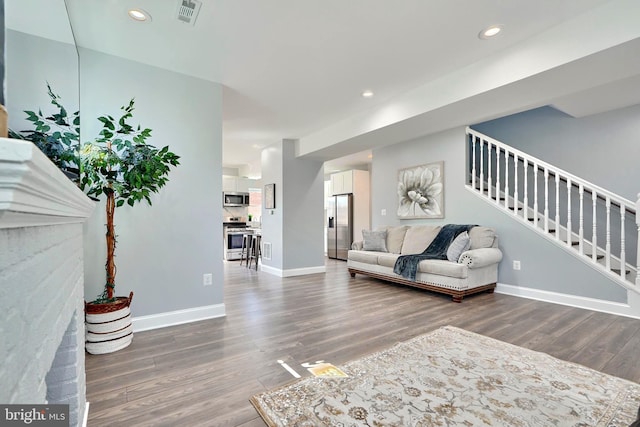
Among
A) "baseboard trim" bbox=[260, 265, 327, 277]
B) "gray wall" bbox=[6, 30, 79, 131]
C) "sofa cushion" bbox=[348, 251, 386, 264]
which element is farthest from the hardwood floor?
"gray wall" bbox=[6, 30, 79, 131]

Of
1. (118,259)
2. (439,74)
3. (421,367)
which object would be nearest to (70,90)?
(118,259)

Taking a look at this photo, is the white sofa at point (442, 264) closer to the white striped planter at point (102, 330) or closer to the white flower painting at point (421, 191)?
the white flower painting at point (421, 191)

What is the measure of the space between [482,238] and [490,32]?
269 cm

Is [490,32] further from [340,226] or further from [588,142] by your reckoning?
[340,226]

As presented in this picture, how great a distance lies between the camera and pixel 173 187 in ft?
9.93

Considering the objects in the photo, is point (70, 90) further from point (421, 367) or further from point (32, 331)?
point (421, 367)

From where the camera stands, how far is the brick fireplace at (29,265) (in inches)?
16.8

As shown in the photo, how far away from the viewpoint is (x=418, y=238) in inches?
→ 192

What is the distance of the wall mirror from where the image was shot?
887 millimetres

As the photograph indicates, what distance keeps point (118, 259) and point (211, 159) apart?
132 centimetres

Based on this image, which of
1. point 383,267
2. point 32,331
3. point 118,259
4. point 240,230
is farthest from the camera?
point 240,230

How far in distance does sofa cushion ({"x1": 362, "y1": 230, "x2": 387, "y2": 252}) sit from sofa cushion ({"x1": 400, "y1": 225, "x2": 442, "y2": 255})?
1.22ft

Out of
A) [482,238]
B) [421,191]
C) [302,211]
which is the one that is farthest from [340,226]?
[482,238]

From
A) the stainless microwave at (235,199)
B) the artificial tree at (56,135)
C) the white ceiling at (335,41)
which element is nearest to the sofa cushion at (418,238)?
the white ceiling at (335,41)
